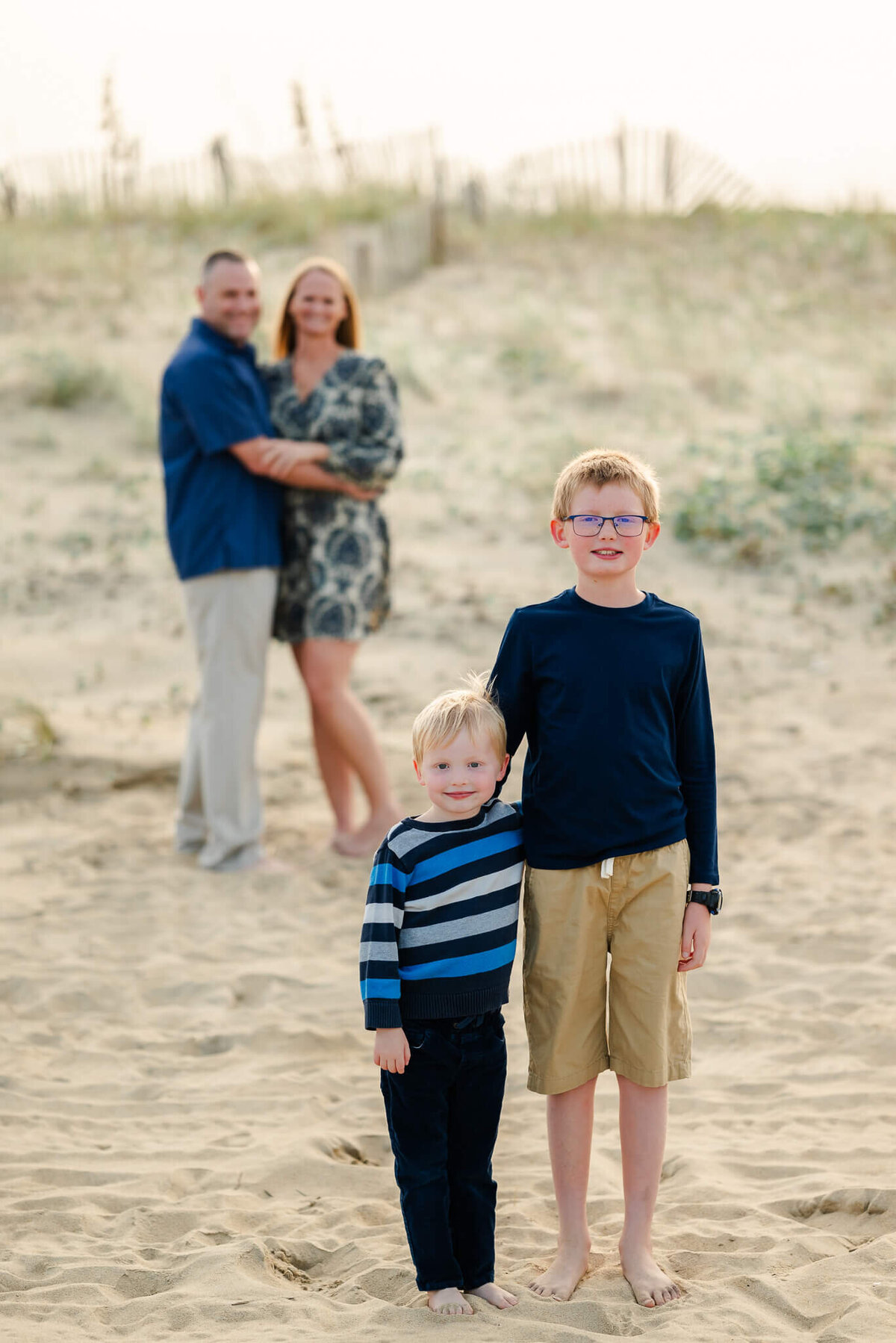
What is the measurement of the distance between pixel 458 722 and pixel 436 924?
0.38 meters

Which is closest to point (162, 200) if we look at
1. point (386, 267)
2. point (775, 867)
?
point (386, 267)

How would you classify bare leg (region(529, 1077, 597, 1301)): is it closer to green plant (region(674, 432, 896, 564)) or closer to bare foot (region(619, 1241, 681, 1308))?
bare foot (region(619, 1241, 681, 1308))

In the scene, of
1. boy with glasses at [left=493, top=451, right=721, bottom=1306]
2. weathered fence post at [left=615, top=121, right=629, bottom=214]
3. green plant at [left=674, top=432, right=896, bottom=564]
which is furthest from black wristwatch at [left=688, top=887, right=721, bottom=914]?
weathered fence post at [left=615, top=121, right=629, bottom=214]

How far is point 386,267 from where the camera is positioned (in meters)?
13.8

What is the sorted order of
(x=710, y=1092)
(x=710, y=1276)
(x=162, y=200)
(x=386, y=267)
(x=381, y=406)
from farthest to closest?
(x=162, y=200) → (x=386, y=267) → (x=381, y=406) → (x=710, y=1092) → (x=710, y=1276)

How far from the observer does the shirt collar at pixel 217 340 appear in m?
4.81

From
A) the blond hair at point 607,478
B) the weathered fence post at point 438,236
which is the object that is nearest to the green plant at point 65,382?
the weathered fence post at point 438,236

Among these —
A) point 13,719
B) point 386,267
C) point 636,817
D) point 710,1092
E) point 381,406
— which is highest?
point 386,267

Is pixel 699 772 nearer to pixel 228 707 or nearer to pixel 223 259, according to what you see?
pixel 228 707

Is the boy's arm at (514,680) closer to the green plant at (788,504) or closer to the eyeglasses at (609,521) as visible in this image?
the eyeglasses at (609,521)

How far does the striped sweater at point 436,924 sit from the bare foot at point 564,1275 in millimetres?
581

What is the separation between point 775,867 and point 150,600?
462 cm

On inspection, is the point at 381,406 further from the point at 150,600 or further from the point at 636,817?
the point at 150,600

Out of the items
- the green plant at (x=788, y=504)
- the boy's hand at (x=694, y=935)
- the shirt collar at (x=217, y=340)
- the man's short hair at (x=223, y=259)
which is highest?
the man's short hair at (x=223, y=259)
